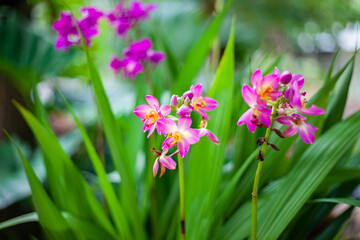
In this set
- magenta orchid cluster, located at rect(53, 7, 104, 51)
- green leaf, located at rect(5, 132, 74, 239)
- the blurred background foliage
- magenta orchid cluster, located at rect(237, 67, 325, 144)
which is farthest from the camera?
the blurred background foliage

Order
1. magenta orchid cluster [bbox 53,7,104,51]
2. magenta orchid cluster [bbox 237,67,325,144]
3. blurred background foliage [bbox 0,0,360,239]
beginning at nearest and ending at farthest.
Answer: magenta orchid cluster [bbox 237,67,325,144] → magenta orchid cluster [bbox 53,7,104,51] → blurred background foliage [bbox 0,0,360,239]

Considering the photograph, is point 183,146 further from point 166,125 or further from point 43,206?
point 43,206

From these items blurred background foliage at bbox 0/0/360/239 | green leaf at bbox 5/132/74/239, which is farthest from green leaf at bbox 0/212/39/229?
blurred background foliage at bbox 0/0/360/239

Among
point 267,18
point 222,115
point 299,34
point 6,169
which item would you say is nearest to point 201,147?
point 222,115

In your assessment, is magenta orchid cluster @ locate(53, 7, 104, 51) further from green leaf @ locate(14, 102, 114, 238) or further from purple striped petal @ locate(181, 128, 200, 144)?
purple striped petal @ locate(181, 128, 200, 144)

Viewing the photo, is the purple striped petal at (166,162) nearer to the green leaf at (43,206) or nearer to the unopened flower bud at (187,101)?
the unopened flower bud at (187,101)

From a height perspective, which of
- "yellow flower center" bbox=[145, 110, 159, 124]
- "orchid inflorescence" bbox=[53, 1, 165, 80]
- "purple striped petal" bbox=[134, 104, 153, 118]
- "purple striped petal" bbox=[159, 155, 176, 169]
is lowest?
"purple striped petal" bbox=[159, 155, 176, 169]

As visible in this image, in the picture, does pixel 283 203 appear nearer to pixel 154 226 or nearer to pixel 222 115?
pixel 222 115

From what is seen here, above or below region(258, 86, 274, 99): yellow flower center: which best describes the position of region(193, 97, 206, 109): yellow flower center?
below
